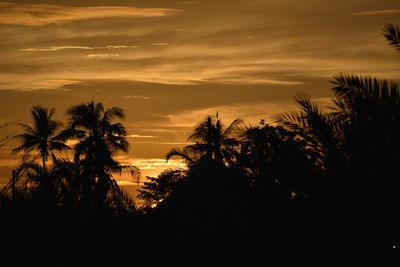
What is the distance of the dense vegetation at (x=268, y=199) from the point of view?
24.5ft

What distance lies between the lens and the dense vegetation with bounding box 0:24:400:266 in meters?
7.46

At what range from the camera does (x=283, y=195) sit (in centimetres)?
812

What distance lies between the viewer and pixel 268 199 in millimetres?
8188

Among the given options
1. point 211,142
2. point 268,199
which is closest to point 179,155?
point 211,142

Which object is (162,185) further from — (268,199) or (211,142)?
(268,199)

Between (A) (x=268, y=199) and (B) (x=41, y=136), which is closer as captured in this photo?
(A) (x=268, y=199)

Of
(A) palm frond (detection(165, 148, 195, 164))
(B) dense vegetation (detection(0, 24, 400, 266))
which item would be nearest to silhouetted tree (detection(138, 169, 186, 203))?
(A) palm frond (detection(165, 148, 195, 164))

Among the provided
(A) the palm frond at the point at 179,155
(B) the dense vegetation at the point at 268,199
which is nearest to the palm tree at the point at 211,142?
(A) the palm frond at the point at 179,155

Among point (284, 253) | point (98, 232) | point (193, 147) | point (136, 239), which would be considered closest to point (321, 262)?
point (284, 253)

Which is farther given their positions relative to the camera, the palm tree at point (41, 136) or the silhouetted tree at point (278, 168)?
the palm tree at point (41, 136)

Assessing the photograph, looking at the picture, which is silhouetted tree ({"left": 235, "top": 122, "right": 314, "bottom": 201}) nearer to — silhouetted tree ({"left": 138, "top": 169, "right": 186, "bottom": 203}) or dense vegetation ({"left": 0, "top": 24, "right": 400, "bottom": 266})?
dense vegetation ({"left": 0, "top": 24, "right": 400, "bottom": 266})

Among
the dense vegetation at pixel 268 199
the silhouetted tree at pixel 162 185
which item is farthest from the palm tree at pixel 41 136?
the dense vegetation at pixel 268 199

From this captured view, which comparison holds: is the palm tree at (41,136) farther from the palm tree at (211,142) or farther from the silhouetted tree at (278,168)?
the silhouetted tree at (278,168)

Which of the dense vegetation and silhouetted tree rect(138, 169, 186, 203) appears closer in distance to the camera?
the dense vegetation
